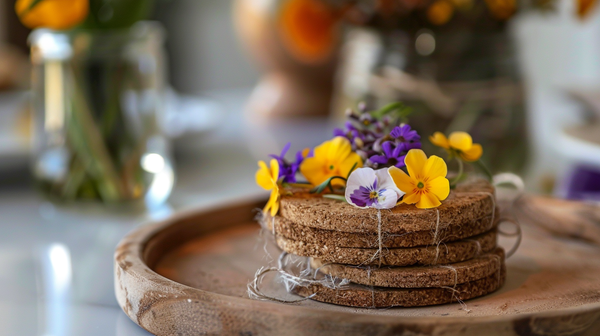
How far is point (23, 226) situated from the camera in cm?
75

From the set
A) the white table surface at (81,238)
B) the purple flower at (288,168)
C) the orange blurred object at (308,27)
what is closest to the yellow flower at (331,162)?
the purple flower at (288,168)

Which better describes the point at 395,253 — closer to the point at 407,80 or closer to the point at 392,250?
the point at 392,250

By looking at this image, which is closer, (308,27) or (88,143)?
(88,143)

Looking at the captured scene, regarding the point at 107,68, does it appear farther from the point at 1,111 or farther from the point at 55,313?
the point at 1,111

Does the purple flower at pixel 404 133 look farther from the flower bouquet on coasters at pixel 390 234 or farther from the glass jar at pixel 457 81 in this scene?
the glass jar at pixel 457 81

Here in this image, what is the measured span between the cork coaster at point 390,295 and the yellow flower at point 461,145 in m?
0.11

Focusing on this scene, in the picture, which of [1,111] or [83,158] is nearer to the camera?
[83,158]

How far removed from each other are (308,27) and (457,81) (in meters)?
0.36

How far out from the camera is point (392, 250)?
396 mm

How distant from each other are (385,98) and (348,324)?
0.60 metres

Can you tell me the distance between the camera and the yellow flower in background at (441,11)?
2.70 ft

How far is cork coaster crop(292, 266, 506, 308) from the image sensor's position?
15.6 inches

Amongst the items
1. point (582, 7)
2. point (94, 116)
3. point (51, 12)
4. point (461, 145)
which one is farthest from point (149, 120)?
point (582, 7)

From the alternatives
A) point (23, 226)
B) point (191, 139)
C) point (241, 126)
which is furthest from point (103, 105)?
point (241, 126)
